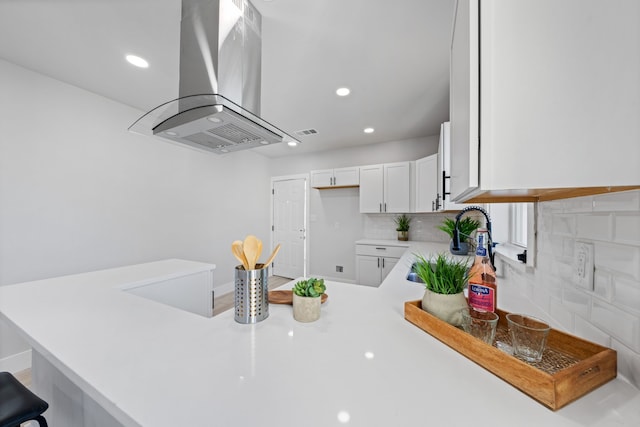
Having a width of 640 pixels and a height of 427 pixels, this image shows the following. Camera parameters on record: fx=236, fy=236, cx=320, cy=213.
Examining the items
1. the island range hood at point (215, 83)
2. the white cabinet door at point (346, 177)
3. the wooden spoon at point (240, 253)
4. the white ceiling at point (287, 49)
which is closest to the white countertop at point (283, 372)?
the wooden spoon at point (240, 253)

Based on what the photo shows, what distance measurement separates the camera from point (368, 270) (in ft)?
12.0

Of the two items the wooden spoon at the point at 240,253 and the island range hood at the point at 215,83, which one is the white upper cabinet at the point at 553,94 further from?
the island range hood at the point at 215,83

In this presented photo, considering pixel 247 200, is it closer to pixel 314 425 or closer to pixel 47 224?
pixel 47 224

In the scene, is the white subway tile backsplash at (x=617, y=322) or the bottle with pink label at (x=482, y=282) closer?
the white subway tile backsplash at (x=617, y=322)

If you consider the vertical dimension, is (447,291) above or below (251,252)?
below

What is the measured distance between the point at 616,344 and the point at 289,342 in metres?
Answer: 0.86

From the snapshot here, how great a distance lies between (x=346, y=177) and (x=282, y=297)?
322 centimetres

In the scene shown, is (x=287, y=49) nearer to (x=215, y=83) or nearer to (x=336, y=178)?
(x=215, y=83)

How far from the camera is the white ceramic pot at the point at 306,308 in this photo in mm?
897

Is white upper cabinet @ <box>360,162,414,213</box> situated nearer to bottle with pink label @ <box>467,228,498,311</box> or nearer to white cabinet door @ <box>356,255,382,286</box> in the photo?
white cabinet door @ <box>356,255,382,286</box>

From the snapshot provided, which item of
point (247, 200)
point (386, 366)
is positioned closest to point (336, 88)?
point (386, 366)

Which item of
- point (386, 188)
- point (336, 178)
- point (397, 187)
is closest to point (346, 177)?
point (336, 178)

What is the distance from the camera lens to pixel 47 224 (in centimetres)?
215

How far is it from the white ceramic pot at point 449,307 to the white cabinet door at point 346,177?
3.30m
